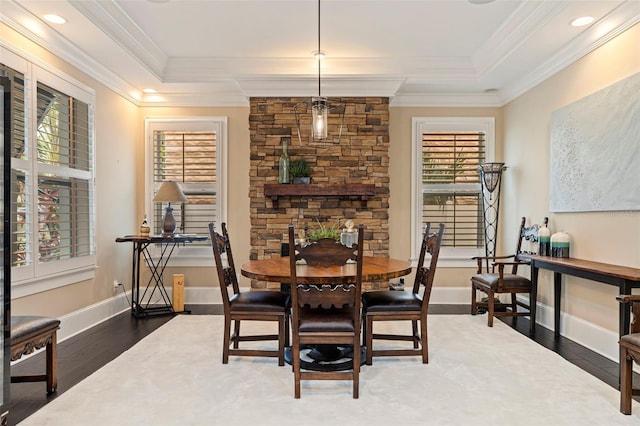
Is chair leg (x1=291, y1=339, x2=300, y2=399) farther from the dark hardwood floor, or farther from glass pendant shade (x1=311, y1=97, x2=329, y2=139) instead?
glass pendant shade (x1=311, y1=97, x2=329, y2=139)

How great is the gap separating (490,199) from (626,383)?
345 centimetres

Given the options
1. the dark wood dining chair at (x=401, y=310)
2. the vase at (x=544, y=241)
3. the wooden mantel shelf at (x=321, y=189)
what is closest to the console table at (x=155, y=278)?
the wooden mantel shelf at (x=321, y=189)

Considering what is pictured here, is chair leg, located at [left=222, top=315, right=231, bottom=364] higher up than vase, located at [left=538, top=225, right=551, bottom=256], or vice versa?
vase, located at [left=538, top=225, right=551, bottom=256]

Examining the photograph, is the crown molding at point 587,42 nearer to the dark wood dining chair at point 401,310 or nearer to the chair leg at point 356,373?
the dark wood dining chair at point 401,310

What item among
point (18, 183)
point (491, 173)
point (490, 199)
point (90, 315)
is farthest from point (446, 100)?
point (90, 315)

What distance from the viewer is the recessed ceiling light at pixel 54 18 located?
132 inches

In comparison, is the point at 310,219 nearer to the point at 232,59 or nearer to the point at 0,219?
the point at 232,59

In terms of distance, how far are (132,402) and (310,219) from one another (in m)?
3.14

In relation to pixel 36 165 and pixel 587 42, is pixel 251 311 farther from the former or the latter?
pixel 587 42

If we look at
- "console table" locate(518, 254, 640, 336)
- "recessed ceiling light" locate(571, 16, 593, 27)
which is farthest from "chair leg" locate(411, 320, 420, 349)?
"recessed ceiling light" locate(571, 16, 593, 27)

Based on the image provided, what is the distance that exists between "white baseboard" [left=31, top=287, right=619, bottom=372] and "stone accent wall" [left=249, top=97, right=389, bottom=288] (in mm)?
859

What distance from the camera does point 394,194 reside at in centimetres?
565

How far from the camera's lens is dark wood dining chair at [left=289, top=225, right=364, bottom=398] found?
2.64 m

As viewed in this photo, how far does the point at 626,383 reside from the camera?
243cm
